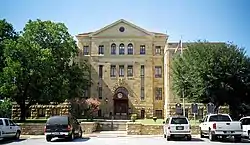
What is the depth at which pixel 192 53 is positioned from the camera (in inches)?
1380

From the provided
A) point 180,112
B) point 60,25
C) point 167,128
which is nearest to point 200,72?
point 167,128

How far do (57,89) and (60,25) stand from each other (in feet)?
30.5

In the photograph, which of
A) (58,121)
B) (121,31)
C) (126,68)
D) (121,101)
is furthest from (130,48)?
(58,121)

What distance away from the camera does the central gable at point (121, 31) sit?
200 ft

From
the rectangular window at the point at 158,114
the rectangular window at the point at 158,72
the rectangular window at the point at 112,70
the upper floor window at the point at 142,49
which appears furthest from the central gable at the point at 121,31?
the rectangular window at the point at 158,114

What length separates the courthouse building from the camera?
59969 millimetres

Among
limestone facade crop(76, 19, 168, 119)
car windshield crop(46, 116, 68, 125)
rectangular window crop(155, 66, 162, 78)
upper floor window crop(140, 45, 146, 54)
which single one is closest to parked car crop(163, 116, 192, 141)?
car windshield crop(46, 116, 68, 125)

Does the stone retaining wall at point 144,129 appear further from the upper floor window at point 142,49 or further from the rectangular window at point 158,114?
the upper floor window at point 142,49

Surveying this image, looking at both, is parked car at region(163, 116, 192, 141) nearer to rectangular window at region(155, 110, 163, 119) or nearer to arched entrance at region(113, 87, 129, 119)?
rectangular window at region(155, 110, 163, 119)

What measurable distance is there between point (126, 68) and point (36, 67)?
2496 cm

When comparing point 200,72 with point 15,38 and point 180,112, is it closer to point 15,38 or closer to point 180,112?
point 180,112

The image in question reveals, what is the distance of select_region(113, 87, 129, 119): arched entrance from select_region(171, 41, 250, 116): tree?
2645 cm

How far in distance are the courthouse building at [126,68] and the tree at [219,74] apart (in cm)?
2557

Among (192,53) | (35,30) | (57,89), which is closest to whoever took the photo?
(192,53)
